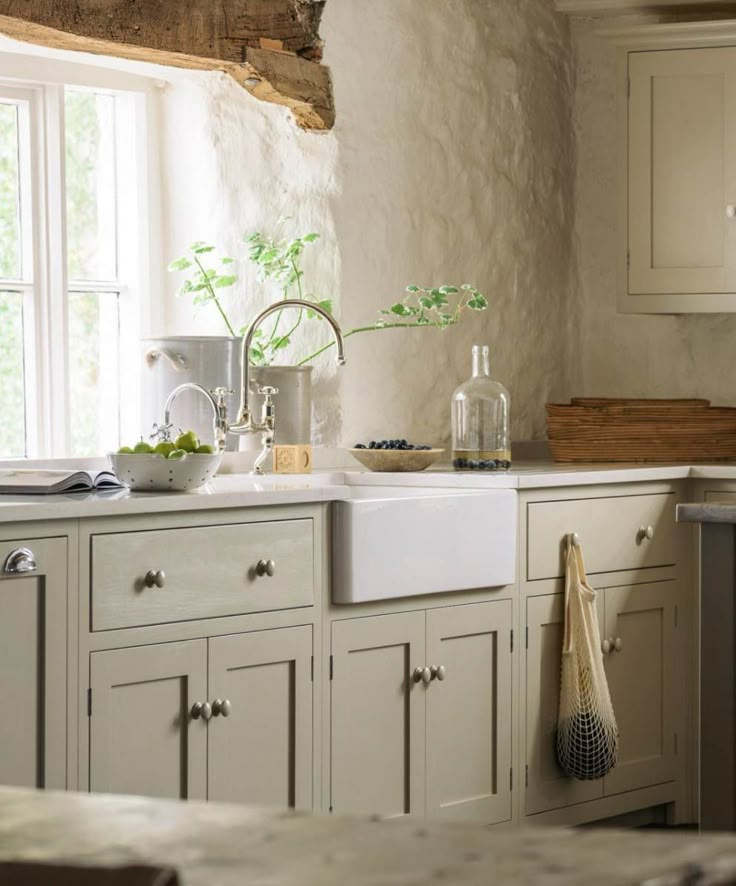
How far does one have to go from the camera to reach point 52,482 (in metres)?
2.51

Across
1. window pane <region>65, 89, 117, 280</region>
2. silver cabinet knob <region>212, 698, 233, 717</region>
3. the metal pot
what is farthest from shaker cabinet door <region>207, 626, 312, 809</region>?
window pane <region>65, 89, 117, 280</region>

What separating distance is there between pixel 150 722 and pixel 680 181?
2.29m

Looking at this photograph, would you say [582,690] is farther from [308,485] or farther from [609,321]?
[609,321]

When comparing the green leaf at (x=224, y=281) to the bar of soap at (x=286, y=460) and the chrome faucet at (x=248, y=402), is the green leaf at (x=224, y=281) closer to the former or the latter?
the chrome faucet at (x=248, y=402)

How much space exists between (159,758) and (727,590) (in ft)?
3.52

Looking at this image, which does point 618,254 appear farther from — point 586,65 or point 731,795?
point 731,795

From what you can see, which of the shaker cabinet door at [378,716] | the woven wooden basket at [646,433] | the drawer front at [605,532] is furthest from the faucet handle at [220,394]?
the woven wooden basket at [646,433]

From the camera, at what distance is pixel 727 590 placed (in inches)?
82.2

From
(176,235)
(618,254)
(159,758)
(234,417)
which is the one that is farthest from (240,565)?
(618,254)

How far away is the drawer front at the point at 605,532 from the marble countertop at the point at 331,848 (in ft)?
8.47

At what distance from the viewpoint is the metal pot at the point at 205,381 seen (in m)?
3.21

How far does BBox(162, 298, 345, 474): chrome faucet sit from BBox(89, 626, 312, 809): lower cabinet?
0.57 m

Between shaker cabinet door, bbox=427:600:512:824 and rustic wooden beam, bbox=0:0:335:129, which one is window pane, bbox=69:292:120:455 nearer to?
rustic wooden beam, bbox=0:0:335:129

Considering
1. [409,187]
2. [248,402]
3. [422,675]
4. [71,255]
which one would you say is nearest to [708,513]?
[422,675]
